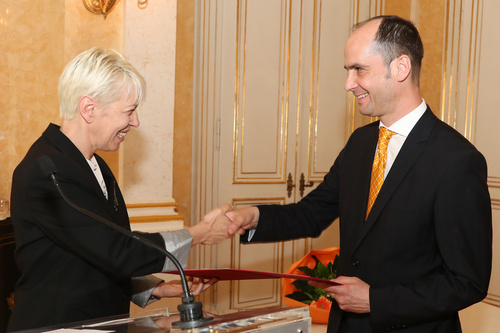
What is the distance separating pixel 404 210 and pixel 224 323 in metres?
0.80

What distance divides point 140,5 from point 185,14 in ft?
2.92

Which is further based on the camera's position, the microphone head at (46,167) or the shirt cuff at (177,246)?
the shirt cuff at (177,246)

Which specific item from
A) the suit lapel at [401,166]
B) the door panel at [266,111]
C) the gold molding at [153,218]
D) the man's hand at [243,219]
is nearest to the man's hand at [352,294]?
the suit lapel at [401,166]

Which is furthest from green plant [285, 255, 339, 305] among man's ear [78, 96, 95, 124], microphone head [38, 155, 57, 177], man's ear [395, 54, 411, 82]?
microphone head [38, 155, 57, 177]

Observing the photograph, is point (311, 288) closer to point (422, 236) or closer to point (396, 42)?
point (422, 236)

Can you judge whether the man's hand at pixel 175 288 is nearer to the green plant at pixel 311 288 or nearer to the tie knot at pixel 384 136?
the green plant at pixel 311 288

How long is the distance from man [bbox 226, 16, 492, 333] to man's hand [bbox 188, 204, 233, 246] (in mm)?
525

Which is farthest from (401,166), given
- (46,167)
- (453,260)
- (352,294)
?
(46,167)

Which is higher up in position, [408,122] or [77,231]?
[408,122]

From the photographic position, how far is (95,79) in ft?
6.05

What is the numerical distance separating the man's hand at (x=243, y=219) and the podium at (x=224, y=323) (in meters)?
0.96

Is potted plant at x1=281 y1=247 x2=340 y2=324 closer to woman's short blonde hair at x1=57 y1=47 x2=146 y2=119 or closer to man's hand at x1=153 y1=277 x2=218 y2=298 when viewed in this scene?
man's hand at x1=153 y1=277 x2=218 y2=298

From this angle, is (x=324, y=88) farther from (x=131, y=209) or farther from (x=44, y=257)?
(x=44, y=257)

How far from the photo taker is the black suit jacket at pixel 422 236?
162 centimetres
